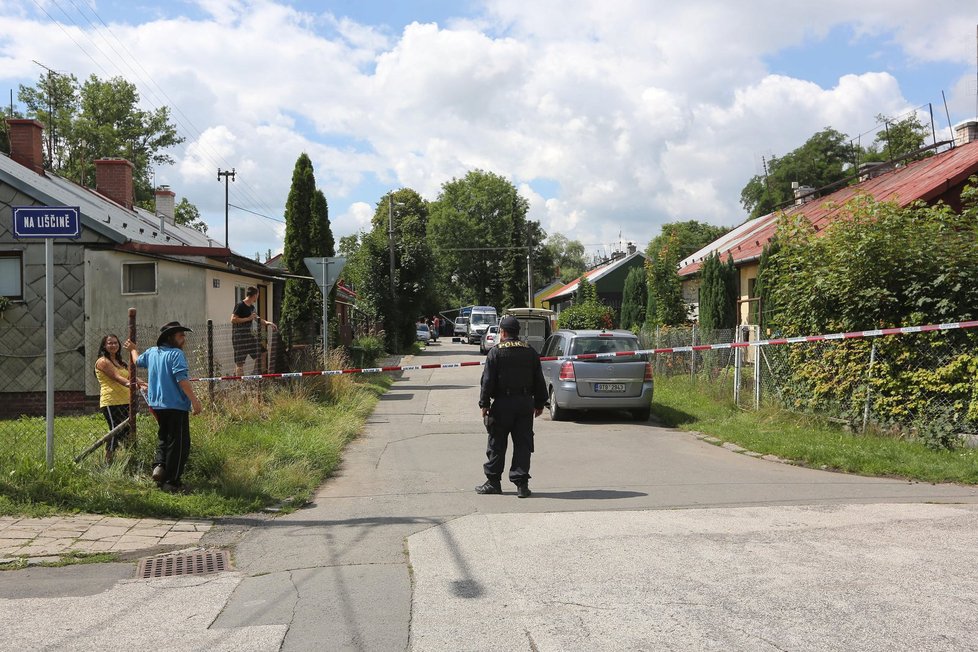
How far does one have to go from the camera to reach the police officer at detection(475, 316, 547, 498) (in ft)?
25.5

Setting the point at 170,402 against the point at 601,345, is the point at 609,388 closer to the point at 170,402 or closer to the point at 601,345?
the point at 601,345

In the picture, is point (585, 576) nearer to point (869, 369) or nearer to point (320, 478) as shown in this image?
point (320, 478)

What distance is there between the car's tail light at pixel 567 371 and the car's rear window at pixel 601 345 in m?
0.24

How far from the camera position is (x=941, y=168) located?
1989 centimetres

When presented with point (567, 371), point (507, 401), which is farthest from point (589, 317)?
point (507, 401)

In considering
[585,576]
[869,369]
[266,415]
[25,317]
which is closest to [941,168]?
[869,369]

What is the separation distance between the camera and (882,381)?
33.6 feet

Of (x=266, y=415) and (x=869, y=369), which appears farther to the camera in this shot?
(x=266, y=415)

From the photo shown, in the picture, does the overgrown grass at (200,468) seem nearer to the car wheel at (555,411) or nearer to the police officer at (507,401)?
the police officer at (507,401)

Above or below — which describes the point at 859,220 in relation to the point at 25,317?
above

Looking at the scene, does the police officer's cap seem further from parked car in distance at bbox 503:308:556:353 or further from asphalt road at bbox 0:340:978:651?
parked car in distance at bbox 503:308:556:353

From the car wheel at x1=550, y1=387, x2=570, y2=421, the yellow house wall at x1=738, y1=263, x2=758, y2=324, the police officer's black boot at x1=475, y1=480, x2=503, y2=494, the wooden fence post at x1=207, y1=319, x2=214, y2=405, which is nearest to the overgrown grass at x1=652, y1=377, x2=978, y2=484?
the car wheel at x1=550, y1=387, x2=570, y2=421

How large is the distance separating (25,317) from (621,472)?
11.9 metres

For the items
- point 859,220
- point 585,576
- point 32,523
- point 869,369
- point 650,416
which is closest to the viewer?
point 585,576
